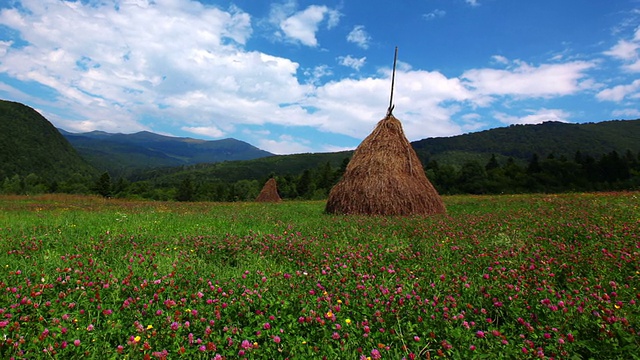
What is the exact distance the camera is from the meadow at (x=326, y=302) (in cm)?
271

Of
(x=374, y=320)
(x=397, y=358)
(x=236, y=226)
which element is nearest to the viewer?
(x=397, y=358)

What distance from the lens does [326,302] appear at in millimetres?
3457

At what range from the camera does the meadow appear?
8.89ft

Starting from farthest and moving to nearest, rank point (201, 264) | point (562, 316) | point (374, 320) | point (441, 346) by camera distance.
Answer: point (201, 264) < point (374, 320) < point (562, 316) < point (441, 346)

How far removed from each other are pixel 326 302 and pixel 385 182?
10.3 meters

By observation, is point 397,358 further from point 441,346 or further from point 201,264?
point 201,264

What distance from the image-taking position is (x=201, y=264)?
16.8 ft

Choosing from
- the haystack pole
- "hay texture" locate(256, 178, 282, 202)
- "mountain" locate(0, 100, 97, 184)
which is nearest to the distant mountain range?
"mountain" locate(0, 100, 97, 184)

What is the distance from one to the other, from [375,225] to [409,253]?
3.50 metres

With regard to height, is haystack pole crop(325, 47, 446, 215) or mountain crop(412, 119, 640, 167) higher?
mountain crop(412, 119, 640, 167)

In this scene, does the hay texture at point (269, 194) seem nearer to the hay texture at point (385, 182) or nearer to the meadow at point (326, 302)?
the hay texture at point (385, 182)

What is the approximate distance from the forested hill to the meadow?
472ft

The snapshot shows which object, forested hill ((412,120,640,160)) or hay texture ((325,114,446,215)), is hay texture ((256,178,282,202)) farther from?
forested hill ((412,120,640,160))

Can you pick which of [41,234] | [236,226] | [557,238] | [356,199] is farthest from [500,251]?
[41,234]
